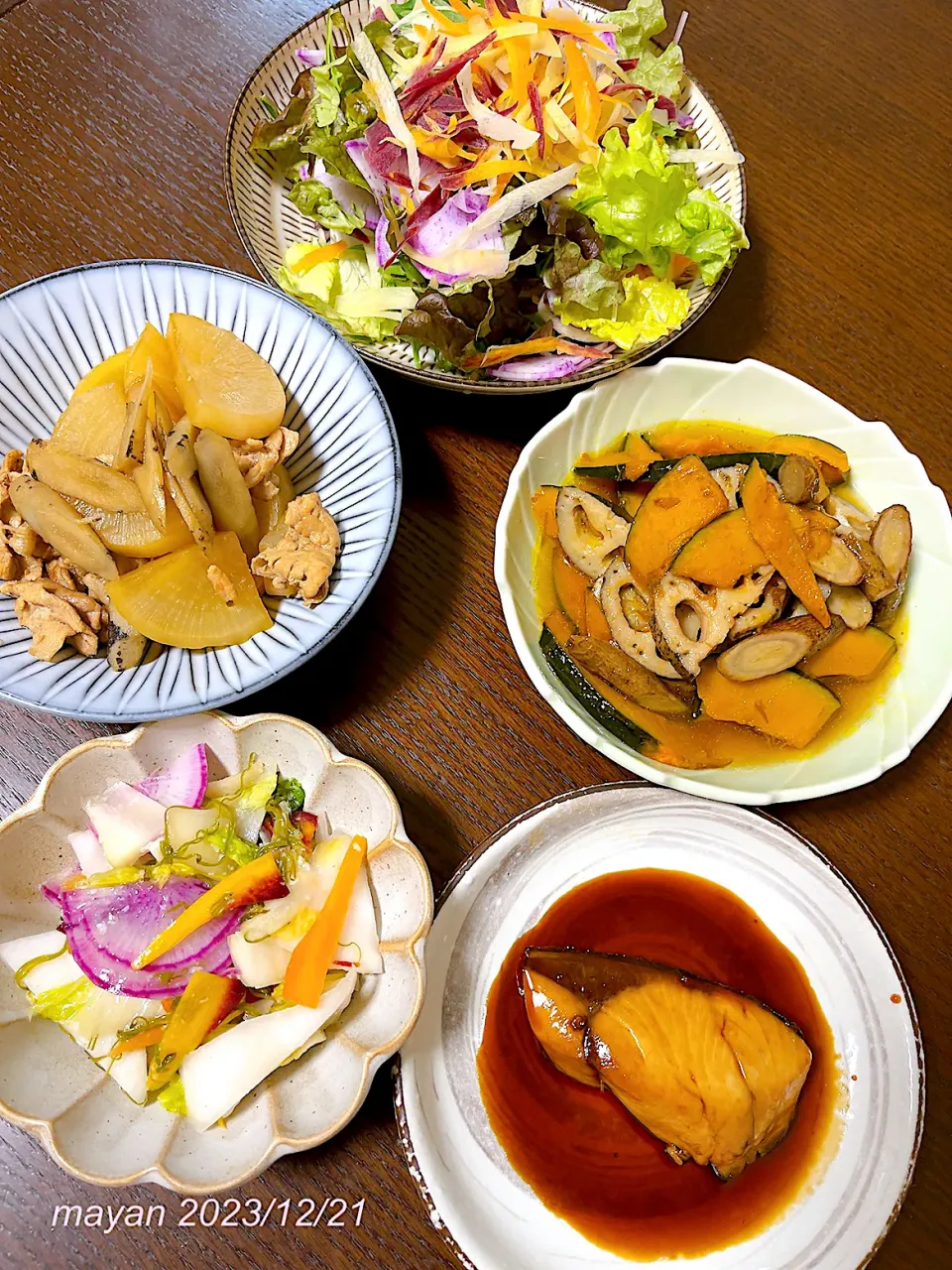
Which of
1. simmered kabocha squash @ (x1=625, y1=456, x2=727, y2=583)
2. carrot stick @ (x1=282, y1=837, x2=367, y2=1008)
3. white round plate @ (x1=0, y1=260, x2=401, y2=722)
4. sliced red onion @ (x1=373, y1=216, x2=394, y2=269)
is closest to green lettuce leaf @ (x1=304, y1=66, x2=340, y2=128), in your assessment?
sliced red onion @ (x1=373, y1=216, x2=394, y2=269)

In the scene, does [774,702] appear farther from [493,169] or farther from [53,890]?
[53,890]

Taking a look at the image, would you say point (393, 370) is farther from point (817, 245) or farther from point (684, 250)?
point (817, 245)

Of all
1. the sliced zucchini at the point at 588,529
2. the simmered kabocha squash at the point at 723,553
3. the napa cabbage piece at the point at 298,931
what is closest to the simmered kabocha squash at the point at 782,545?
the simmered kabocha squash at the point at 723,553

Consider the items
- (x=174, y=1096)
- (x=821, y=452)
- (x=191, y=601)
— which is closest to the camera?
(x=174, y=1096)

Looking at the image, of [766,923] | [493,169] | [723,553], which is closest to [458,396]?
[493,169]

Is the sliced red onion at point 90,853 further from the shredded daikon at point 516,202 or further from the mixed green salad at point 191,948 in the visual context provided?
the shredded daikon at point 516,202

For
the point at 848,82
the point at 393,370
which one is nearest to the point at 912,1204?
the point at 393,370

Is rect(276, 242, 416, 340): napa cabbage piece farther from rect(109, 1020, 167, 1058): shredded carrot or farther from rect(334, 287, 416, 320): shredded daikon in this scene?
rect(109, 1020, 167, 1058): shredded carrot
